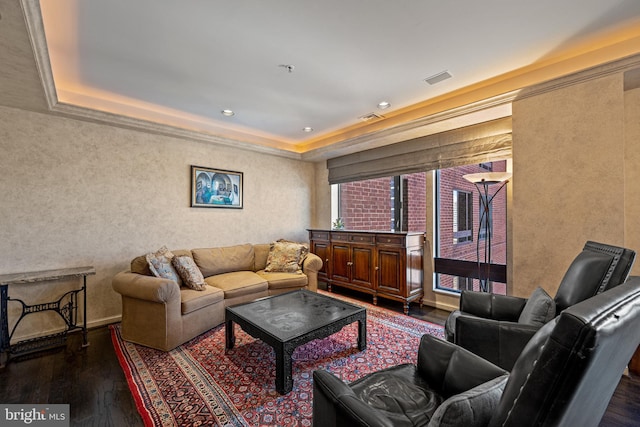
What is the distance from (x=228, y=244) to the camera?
13.8ft

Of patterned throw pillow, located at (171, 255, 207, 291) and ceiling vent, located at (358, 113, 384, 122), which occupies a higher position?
ceiling vent, located at (358, 113, 384, 122)

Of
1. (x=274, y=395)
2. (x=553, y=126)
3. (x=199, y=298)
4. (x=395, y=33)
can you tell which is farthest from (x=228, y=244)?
(x=553, y=126)

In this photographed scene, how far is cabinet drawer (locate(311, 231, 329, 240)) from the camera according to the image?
178 inches

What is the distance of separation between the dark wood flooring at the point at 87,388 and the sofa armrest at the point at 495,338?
26.4 inches

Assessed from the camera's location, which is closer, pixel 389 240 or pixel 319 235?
pixel 389 240

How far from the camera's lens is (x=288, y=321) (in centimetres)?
233

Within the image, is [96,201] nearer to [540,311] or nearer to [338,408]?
[338,408]

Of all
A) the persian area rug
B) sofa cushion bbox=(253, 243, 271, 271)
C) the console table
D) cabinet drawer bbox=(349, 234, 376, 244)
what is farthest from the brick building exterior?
the console table

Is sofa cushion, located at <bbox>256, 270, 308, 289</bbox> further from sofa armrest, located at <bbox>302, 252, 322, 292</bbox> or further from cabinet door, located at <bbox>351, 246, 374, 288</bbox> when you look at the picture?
cabinet door, located at <bbox>351, 246, 374, 288</bbox>

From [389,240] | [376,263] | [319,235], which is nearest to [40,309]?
[319,235]

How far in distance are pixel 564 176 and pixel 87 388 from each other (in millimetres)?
4144

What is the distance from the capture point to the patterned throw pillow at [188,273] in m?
3.05

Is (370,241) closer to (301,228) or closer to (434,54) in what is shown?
(301,228)

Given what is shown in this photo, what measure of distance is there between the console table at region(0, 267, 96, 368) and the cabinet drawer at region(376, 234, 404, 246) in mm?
3267
